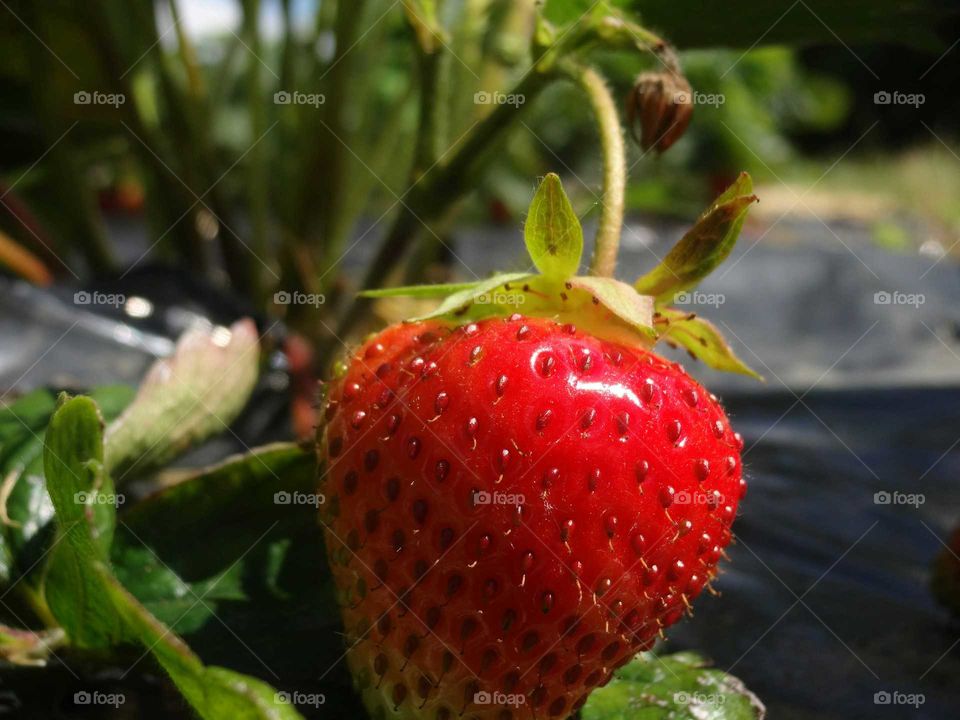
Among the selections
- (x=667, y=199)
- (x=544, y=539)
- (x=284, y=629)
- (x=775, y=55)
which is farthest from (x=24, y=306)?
(x=775, y=55)

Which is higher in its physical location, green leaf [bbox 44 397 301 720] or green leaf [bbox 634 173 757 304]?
green leaf [bbox 634 173 757 304]

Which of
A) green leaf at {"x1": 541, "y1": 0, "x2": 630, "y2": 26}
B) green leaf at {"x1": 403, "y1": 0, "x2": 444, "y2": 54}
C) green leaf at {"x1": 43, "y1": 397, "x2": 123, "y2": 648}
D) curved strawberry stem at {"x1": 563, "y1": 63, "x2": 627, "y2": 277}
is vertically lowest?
green leaf at {"x1": 43, "y1": 397, "x2": 123, "y2": 648}

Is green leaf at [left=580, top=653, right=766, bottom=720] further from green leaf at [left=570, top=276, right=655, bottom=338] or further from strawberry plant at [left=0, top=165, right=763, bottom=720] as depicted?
green leaf at [left=570, top=276, right=655, bottom=338]

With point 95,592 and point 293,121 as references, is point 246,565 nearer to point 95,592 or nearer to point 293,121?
point 95,592

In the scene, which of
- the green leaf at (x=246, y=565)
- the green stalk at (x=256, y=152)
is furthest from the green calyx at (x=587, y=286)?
the green stalk at (x=256, y=152)

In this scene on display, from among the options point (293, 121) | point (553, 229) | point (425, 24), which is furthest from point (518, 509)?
point (293, 121)

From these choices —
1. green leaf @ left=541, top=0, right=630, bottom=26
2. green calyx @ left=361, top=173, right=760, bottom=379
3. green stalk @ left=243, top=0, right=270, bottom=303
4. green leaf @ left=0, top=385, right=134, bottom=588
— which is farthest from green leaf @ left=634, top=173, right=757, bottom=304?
green stalk @ left=243, top=0, right=270, bottom=303

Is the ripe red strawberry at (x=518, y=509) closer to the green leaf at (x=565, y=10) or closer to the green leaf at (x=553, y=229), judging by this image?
the green leaf at (x=553, y=229)

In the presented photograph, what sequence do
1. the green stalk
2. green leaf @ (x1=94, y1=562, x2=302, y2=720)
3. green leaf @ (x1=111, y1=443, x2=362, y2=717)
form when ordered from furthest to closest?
the green stalk, green leaf @ (x1=111, y1=443, x2=362, y2=717), green leaf @ (x1=94, y1=562, x2=302, y2=720)

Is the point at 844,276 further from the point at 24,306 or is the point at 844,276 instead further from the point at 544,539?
the point at 544,539
